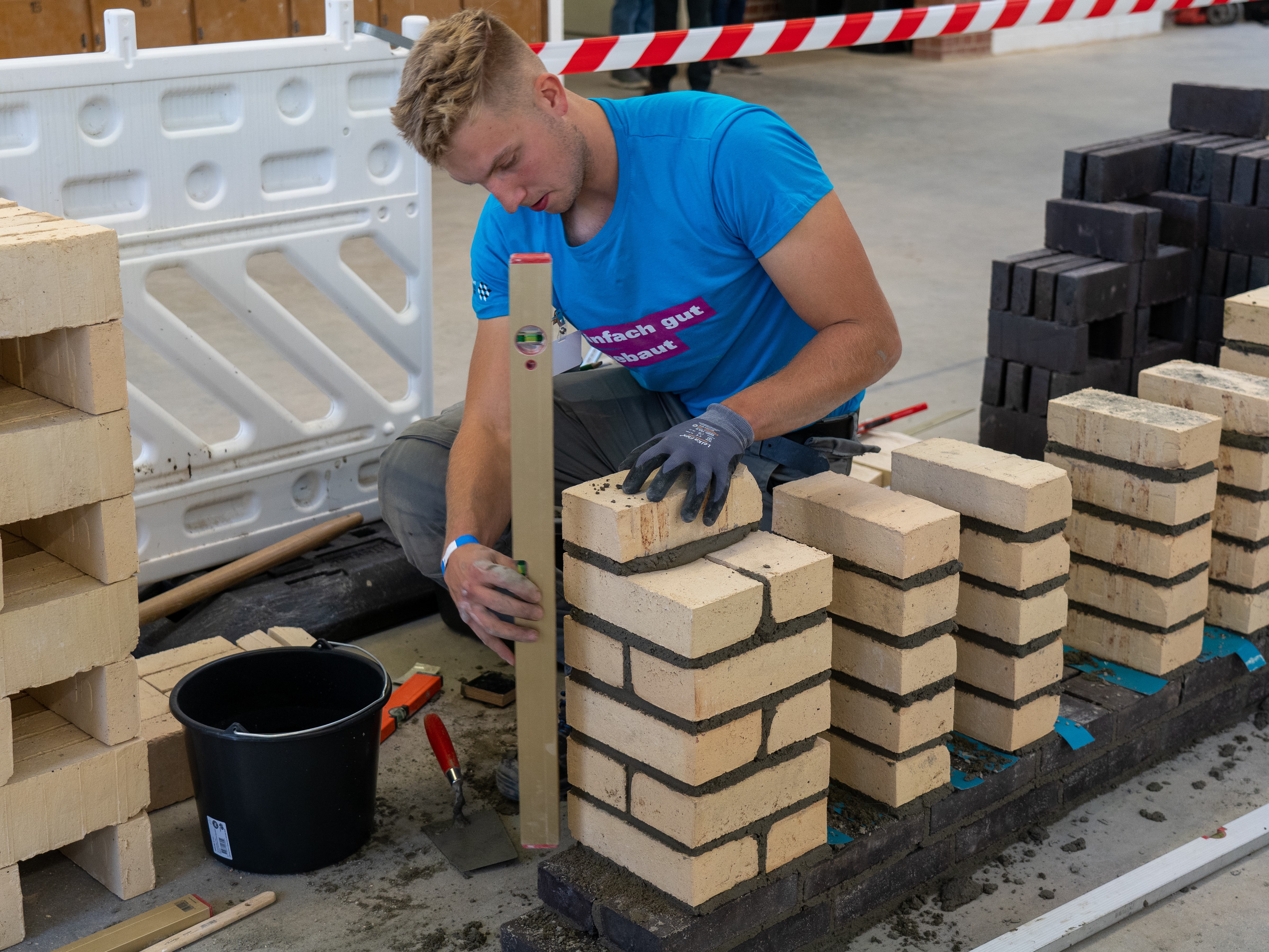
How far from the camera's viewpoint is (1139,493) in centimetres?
306

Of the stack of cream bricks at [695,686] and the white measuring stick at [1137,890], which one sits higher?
the stack of cream bricks at [695,686]

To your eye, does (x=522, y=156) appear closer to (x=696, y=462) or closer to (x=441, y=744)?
(x=696, y=462)

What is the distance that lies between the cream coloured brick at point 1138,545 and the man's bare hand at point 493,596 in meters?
1.31

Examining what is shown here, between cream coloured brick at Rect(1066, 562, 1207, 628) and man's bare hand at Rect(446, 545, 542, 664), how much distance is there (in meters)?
1.28

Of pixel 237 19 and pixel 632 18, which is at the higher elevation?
pixel 632 18

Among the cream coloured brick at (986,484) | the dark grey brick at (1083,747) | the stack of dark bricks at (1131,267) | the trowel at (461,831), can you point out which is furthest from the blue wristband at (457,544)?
the stack of dark bricks at (1131,267)

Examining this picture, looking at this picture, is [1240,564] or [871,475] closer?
[1240,564]

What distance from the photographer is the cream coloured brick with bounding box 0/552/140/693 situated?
2.47 m

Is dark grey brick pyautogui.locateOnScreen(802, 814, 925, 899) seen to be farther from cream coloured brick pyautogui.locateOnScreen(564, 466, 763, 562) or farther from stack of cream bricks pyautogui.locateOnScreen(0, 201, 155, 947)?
stack of cream bricks pyautogui.locateOnScreen(0, 201, 155, 947)

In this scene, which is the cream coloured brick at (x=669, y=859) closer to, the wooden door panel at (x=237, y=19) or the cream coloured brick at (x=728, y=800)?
the cream coloured brick at (x=728, y=800)

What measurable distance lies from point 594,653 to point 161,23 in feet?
17.9

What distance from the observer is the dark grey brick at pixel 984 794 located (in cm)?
274

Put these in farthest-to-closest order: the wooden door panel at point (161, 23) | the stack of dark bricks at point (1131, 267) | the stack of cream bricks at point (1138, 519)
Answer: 1. the wooden door panel at point (161, 23)
2. the stack of dark bricks at point (1131, 267)
3. the stack of cream bricks at point (1138, 519)

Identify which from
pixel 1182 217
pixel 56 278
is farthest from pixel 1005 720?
pixel 1182 217
